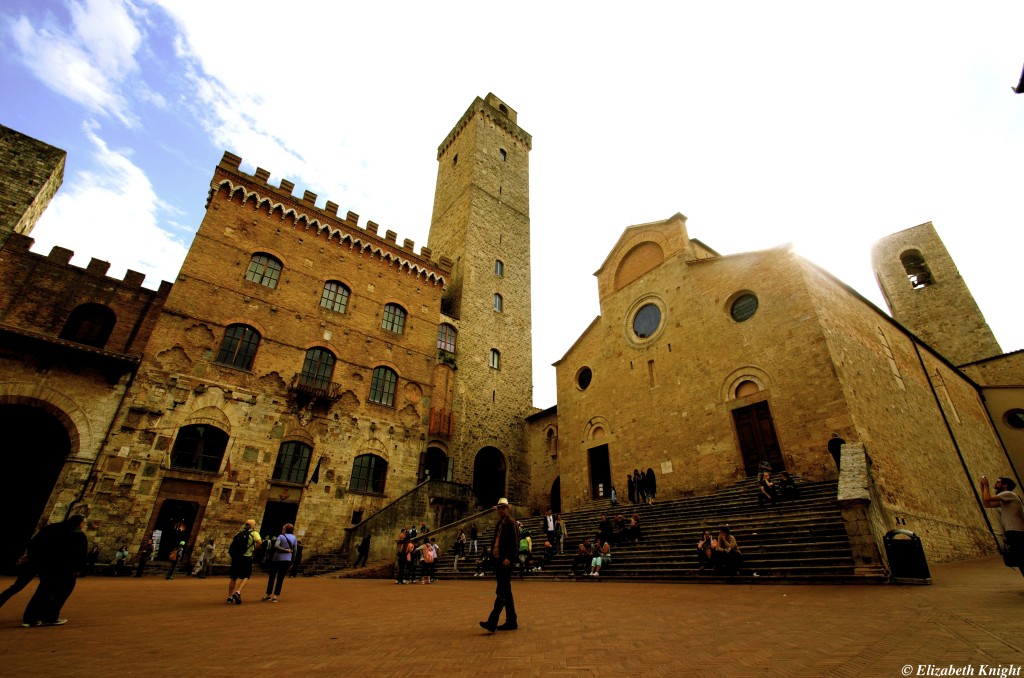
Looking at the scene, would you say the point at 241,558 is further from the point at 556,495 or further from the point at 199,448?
the point at 556,495

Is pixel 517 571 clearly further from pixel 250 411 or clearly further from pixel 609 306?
pixel 609 306

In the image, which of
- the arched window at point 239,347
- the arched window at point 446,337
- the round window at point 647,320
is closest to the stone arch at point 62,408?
the arched window at point 239,347

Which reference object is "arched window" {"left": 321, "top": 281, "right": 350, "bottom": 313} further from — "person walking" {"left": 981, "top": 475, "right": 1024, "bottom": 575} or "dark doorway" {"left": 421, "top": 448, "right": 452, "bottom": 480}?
"person walking" {"left": 981, "top": 475, "right": 1024, "bottom": 575}

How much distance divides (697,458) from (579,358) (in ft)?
26.1

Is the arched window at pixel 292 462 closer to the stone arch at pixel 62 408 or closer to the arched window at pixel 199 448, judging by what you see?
the arched window at pixel 199 448

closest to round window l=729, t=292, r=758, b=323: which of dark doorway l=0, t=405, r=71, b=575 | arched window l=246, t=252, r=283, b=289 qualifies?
arched window l=246, t=252, r=283, b=289

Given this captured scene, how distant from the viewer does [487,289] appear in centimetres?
2620

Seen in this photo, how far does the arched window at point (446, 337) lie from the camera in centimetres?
2305

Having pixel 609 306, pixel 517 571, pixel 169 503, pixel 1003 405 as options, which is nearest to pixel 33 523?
pixel 169 503

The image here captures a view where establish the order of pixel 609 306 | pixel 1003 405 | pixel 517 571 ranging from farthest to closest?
pixel 1003 405 → pixel 609 306 → pixel 517 571

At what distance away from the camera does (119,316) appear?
48.8ft

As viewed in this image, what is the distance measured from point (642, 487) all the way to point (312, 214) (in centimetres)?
1781

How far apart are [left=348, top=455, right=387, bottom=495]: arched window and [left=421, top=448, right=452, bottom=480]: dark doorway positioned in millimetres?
3007

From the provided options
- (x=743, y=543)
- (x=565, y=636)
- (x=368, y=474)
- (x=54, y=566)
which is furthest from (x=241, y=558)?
(x=368, y=474)
